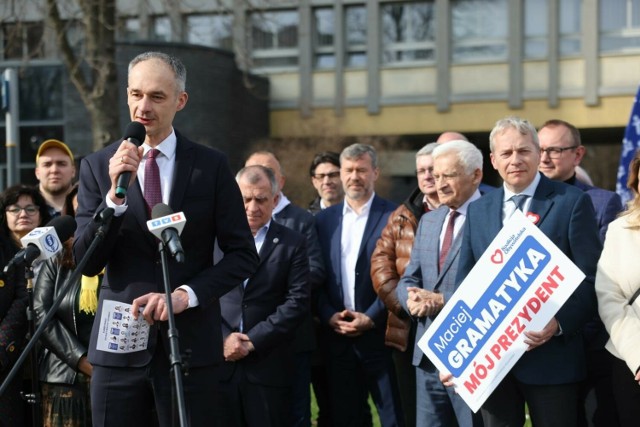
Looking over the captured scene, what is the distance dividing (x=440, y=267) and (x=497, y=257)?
0.89 m

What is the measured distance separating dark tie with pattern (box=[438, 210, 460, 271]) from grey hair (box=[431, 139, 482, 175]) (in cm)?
31

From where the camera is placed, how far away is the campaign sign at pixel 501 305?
4.95 m

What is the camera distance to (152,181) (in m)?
3.98

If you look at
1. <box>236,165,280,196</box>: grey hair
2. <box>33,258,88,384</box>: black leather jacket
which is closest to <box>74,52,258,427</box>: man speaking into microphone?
<box>33,258,88,384</box>: black leather jacket

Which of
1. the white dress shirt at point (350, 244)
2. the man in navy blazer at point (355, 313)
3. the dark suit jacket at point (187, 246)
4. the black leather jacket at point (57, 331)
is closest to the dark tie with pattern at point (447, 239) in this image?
the man in navy blazer at point (355, 313)

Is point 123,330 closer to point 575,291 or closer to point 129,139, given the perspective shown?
point 129,139

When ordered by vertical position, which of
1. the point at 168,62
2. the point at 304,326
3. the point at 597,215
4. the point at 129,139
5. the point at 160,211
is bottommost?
the point at 304,326

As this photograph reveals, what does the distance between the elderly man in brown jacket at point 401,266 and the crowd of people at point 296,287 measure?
0.02 m

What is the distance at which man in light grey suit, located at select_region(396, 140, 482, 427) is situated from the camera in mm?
5797

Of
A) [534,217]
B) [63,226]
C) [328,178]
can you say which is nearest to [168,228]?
[63,226]

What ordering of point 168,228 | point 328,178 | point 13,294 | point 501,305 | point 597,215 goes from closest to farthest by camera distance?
point 168,228, point 501,305, point 13,294, point 597,215, point 328,178

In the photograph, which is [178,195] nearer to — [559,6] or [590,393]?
[590,393]

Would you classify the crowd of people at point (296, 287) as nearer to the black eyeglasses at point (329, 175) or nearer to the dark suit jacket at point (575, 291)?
the dark suit jacket at point (575, 291)

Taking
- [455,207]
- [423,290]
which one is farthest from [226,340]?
[455,207]
